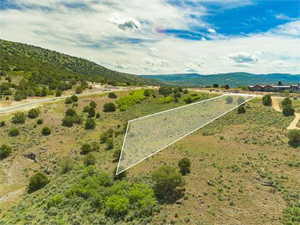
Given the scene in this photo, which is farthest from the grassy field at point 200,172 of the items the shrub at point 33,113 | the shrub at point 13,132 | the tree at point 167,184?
the shrub at point 33,113

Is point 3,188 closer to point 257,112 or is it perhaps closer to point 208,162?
point 208,162

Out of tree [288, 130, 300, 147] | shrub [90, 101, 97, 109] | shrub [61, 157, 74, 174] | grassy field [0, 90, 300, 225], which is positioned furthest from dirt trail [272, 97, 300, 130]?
shrub [90, 101, 97, 109]

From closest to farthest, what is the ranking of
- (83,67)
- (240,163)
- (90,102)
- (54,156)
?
(240,163), (54,156), (90,102), (83,67)

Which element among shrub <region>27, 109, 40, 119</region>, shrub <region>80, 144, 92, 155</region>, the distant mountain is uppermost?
the distant mountain

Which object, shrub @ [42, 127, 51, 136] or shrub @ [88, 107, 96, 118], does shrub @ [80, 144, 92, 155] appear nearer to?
shrub @ [42, 127, 51, 136]

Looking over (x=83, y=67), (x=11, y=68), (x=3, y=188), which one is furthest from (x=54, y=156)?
(x=83, y=67)

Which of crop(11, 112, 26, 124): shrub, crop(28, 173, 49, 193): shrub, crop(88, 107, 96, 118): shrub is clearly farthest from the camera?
crop(88, 107, 96, 118): shrub
